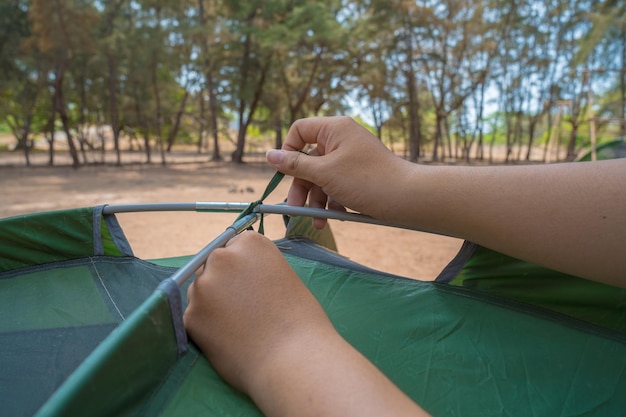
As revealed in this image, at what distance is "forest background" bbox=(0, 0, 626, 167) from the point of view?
1262 cm

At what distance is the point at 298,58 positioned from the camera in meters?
14.6

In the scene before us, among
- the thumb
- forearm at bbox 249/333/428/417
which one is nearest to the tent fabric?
the thumb

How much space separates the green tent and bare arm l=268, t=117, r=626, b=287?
26 centimetres

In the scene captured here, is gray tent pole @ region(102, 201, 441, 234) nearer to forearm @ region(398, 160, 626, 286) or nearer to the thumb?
the thumb

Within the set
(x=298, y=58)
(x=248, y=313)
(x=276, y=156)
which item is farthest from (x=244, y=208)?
(x=298, y=58)

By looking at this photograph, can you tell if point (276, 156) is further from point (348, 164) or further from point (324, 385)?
point (324, 385)

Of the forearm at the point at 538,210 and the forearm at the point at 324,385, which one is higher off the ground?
the forearm at the point at 538,210

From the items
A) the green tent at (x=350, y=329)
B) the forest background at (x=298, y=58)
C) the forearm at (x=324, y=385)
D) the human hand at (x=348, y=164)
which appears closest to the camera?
the forearm at (x=324, y=385)

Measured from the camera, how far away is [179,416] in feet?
2.20

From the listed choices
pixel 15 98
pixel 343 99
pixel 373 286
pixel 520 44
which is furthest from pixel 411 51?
pixel 373 286

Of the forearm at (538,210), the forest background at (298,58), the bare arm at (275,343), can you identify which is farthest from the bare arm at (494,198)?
the forest background at (298,58)

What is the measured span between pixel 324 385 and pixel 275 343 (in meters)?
0.11

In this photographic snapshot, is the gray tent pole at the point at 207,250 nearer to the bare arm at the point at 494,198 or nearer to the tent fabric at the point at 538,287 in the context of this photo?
the bare arm at the point at 494,198

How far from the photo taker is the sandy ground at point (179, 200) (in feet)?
15.5
